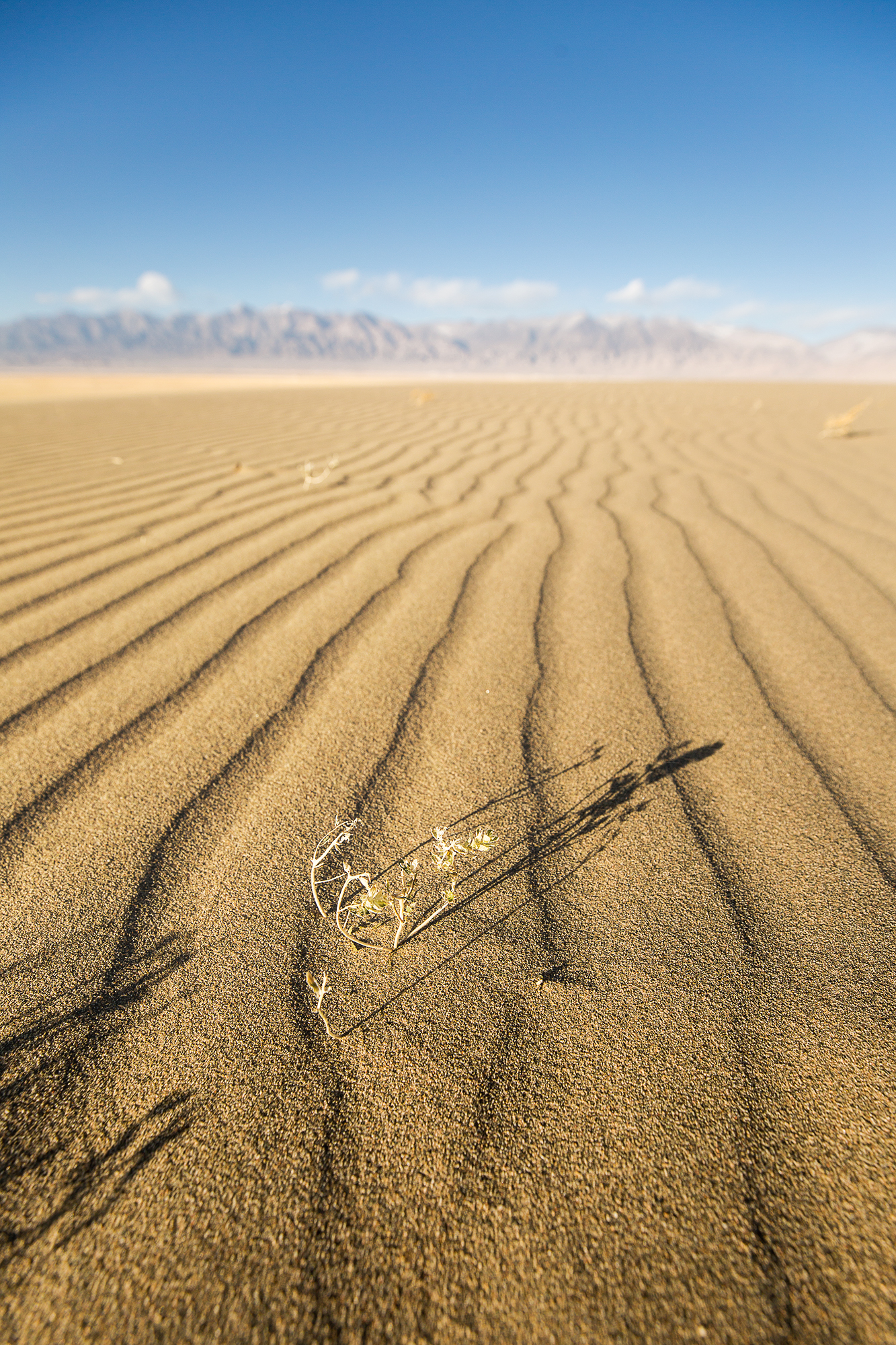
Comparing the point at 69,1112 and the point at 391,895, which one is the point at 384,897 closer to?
the point at 391,895

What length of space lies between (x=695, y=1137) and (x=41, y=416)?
8.65 m

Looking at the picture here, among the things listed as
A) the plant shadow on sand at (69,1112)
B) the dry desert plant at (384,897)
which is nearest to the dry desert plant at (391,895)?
the dry desert plant at (384,897)

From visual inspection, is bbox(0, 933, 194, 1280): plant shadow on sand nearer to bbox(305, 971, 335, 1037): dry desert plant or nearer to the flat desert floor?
the flat desert floor

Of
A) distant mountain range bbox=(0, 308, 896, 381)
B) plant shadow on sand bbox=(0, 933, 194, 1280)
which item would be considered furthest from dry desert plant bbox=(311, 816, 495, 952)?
distant mountain range bbox=(0, 308, 896, 381)

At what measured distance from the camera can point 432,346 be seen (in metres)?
158

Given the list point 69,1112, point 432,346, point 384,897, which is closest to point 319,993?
point 384,897

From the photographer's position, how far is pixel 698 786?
1.21m

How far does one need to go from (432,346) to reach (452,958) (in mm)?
176505

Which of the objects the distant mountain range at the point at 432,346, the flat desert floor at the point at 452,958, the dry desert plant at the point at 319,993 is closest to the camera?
the flat desert floor at the point at 452,958

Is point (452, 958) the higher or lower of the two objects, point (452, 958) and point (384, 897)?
the lower

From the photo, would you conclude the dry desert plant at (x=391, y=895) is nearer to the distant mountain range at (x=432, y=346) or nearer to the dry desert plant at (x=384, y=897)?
the dry desert plant at (x=384, y=897)

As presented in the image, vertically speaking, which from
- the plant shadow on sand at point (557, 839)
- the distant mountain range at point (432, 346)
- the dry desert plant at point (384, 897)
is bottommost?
the distant mountain range at point (432, 346)

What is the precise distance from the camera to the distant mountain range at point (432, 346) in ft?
352

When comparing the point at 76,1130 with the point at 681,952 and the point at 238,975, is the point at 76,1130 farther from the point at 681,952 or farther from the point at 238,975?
the point at 681,952
